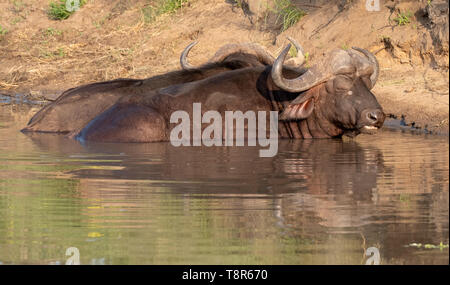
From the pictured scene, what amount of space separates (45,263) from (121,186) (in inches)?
88.2

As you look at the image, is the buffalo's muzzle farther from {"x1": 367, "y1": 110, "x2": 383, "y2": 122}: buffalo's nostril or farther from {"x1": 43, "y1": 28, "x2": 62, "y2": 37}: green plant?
{"x1": 43, "y1": 28, "x2": 62, "y2": 37}: green plant

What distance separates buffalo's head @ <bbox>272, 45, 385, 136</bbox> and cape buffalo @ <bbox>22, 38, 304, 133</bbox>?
1.06 metres

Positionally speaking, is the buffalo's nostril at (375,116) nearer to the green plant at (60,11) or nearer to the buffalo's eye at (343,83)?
the buffalo's eye at (343,83)

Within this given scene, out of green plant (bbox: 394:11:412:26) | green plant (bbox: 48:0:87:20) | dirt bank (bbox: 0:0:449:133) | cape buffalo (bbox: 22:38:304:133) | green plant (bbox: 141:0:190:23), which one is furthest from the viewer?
green plant (bbox: 48:0:87:20)

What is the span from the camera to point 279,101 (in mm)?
11023

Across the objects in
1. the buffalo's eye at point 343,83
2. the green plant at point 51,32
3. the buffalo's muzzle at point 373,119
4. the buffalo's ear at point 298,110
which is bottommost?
the buffalo's muzzle at point 373,119

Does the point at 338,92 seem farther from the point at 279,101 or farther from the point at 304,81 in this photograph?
the point at 279,101

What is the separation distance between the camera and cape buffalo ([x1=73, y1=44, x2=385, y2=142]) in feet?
35.1

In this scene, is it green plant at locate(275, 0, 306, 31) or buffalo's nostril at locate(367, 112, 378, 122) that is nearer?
buffalo's nostril at locate(367, 112, 378, 122)

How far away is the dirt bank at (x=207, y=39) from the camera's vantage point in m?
12.7

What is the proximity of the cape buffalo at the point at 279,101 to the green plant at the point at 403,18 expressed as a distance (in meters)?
2.68

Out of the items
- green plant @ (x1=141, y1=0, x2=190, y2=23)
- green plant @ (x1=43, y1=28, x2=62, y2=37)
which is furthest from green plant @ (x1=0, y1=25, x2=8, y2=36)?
green plant @ (x1=141, y1=0, x2=190, y2=23)

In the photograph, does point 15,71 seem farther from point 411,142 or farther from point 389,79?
point 411,142

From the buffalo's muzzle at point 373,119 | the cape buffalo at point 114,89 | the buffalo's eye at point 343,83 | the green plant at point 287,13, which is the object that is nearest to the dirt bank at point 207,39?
the green plant at point 287,13
